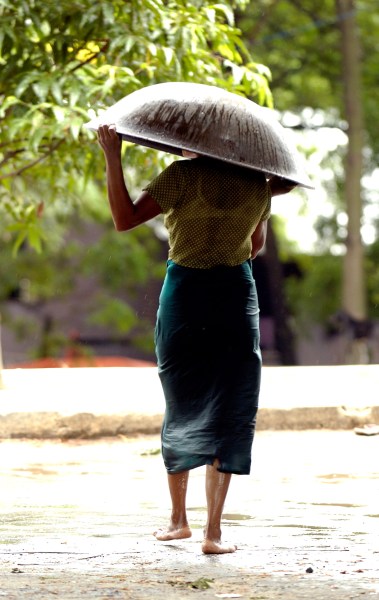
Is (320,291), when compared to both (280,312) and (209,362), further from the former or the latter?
(209,362)

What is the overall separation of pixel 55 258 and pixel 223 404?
79.6 ft

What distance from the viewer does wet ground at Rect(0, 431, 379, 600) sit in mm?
4660

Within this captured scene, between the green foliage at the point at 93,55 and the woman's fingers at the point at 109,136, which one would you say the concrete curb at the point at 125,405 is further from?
the woman's fingers at the point at 109,136

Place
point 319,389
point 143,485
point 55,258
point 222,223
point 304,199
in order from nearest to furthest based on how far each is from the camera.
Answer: point 222,223, point 143,485, point 319,389, point 304,199, point 55,258

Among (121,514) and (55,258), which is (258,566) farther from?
(55,258)

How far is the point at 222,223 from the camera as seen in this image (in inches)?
215

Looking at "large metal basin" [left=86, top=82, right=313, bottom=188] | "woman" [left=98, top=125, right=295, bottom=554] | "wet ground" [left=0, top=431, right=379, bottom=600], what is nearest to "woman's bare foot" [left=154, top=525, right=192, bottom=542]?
"wet ground" [left=0, top=431, right=379, bottom=600]

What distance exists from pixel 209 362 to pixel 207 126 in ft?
3.23

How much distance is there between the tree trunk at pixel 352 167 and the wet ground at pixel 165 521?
48.9 feet

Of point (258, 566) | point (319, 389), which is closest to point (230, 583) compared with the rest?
point (258, 566)

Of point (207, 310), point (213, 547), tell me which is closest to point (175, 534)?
point (213, 547)

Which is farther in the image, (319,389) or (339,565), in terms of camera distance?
(319,389)

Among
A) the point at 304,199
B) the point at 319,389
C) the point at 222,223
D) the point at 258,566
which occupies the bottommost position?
the point at 304,199

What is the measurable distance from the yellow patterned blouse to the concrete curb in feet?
15.3
